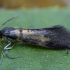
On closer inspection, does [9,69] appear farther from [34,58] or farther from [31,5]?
[31,5]

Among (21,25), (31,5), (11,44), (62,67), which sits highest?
(31,5)

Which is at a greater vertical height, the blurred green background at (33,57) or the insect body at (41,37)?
the insect body at (41,37)

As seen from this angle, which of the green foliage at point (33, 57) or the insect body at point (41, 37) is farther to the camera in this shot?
the insect body at point (41, 37)

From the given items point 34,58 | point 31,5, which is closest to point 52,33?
point 34,58

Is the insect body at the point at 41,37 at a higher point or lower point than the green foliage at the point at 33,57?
higher

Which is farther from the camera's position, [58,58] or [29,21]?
[29,21]

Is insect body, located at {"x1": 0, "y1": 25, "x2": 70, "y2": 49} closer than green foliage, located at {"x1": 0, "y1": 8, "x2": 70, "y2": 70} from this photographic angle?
No

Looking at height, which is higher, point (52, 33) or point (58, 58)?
point (52, 33)

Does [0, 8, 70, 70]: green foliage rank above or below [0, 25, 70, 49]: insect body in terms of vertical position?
below

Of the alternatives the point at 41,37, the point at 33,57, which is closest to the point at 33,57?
the point at 33,57
